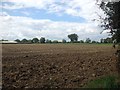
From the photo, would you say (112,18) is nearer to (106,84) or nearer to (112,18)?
(112,18)

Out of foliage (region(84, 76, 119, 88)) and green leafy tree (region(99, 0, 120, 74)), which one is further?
green leafy tree (region(99, 0, 120, 74))

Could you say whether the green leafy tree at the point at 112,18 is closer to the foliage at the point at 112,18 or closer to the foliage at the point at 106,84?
the foliage at the point at 112,18

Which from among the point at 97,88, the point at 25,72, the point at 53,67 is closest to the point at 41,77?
the point at 25,72

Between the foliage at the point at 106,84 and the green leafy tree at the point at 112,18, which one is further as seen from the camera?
the green leafy tree at the point at 112,18

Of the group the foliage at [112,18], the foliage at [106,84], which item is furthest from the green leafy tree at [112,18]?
the foliage at [106,84]

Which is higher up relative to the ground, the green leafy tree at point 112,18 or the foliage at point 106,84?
the green leafy tree at point 112,18

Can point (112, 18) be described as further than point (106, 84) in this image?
Yes

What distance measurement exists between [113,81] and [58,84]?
2609mm

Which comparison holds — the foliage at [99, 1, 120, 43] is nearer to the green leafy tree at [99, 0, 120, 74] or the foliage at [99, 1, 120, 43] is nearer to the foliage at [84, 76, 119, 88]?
the green leafy tree at [99, 0, 120, 74]

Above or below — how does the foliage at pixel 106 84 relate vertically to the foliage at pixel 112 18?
below

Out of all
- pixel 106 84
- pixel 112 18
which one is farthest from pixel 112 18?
pixel 106 84

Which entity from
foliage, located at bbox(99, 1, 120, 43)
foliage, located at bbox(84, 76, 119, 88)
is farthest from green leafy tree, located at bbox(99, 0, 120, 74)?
foliage, located at bbox(84, 76, 119, 88)

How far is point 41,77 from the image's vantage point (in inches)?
598

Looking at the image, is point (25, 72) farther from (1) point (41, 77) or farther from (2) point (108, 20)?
(2) point (108, 20)
